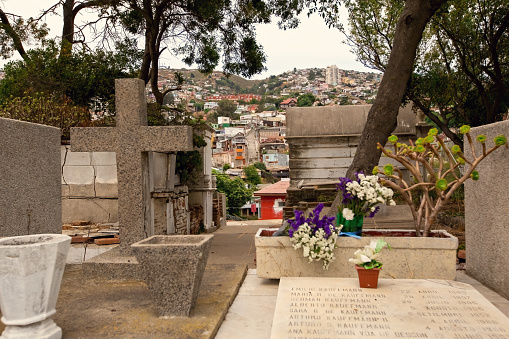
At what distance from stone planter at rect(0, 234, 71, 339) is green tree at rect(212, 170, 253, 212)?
39692 millimetres

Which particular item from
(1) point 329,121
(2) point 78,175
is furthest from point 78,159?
(1) point 329,121

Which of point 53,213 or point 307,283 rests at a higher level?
point 53,213

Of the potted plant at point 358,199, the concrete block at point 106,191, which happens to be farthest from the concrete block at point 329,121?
the potted plant at point 358,199

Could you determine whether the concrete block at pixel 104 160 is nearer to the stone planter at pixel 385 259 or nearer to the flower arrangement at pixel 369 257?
the stone planter at pixel 385 259

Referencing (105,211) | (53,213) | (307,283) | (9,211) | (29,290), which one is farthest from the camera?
(105,211)

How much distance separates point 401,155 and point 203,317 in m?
3.23

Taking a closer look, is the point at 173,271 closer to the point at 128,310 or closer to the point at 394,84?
the point at 128,310

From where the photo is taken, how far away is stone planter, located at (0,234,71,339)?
3.16 m

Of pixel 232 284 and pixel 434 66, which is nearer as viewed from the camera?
pixel 232 284

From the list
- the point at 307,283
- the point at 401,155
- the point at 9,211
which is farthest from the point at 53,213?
the point at 401,155

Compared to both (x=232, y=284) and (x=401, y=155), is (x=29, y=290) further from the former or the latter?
(x=401, y=155)

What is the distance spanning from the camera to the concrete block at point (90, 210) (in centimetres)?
1026

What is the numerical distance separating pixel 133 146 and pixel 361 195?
9.07 feet

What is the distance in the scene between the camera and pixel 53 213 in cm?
584
